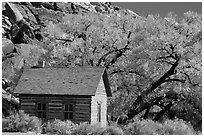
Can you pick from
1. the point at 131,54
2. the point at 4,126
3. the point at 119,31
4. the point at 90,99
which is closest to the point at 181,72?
the point at 131,54

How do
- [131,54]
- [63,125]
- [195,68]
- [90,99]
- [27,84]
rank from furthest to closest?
[131,54] → [195,68] → [27,84] → [90,99] → [63,125]

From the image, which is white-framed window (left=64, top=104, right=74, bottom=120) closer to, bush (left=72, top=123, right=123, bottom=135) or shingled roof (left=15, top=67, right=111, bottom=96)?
shingled roof (left=15, top=67, right=111, bottom=96)

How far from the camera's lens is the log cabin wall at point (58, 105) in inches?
837

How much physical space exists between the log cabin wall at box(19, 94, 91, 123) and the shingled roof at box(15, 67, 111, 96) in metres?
0.29

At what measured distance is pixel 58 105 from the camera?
853 inches

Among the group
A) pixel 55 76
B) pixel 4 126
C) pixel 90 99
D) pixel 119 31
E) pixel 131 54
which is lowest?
pixel 4 126

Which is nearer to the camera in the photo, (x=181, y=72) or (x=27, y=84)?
(x=27, y=84)

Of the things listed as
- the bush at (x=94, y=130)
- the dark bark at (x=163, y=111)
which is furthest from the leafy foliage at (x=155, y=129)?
the dark bark at (x=163, y=111)

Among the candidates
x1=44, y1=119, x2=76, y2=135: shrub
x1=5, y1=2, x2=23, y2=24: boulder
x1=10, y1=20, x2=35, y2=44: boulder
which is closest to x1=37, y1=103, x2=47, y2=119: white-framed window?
x1=44, y1=119, x2=76, y2=135: shrub

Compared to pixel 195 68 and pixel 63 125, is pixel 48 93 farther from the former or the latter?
pixel 195 68

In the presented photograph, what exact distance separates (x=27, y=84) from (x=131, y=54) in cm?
818

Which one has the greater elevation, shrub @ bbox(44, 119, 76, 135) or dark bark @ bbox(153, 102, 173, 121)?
dark bark @ bbox(153, 102, 173, 121)

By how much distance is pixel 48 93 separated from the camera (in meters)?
21.8

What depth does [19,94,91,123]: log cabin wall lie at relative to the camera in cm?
2125
